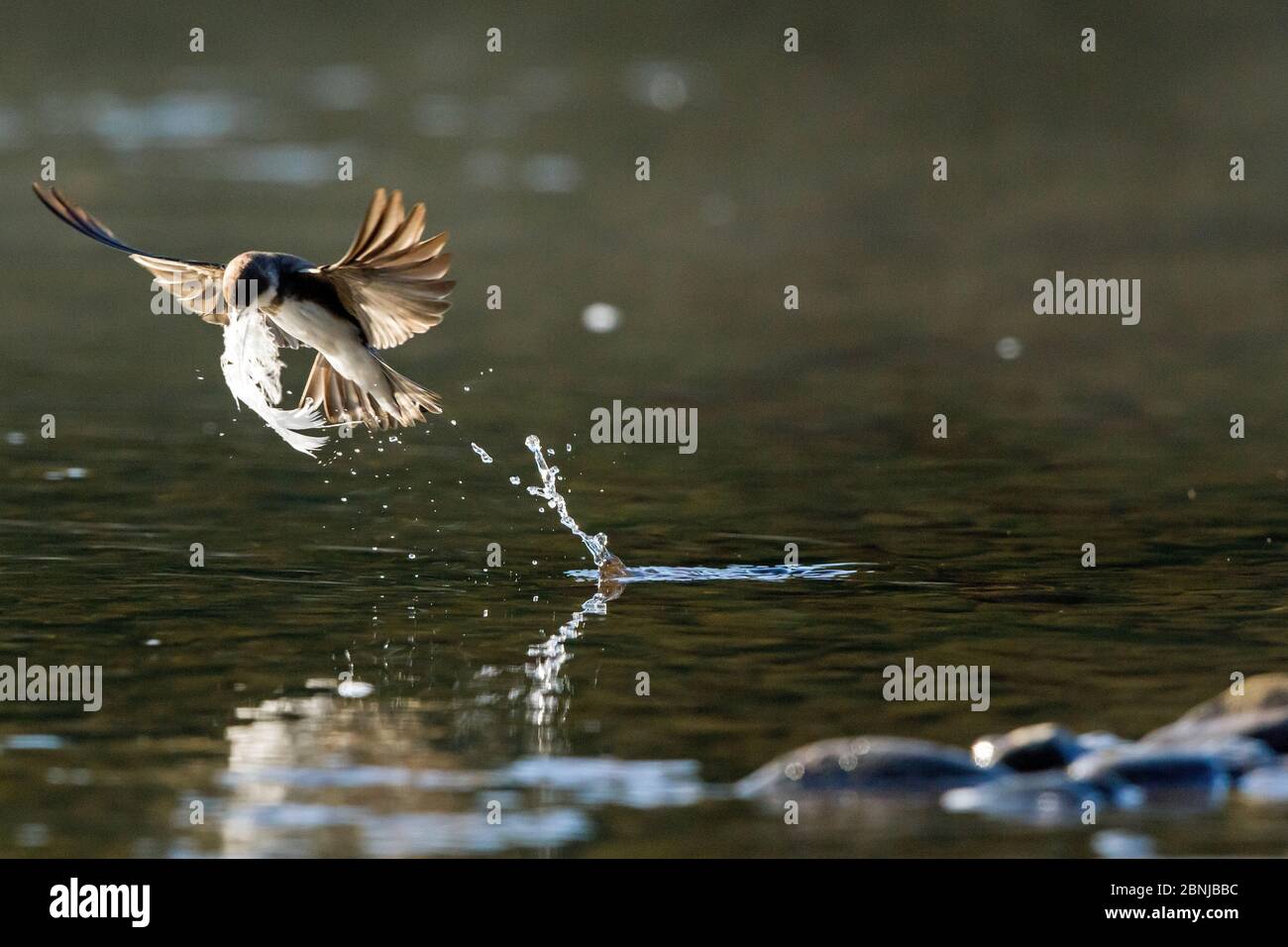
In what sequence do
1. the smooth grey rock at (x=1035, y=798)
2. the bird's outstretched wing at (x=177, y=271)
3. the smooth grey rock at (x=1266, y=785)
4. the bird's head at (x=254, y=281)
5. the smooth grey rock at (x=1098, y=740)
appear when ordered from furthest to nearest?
the bird's outstretched wing at (x=177, y=271) < the bird's head at (x=254, y=281) < the smooth grey rock at (x=1098, y=740) < the smooth grey rock at (x=1266, y=785) < the smooth grey rock at (x=1035, y=798)

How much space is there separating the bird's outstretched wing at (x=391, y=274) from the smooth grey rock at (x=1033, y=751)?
176 inches

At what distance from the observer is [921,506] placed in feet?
61.4

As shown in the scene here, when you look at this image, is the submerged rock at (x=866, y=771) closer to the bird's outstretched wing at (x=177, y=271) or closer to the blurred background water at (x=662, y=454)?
the blurred background water at (x=662, y=454)

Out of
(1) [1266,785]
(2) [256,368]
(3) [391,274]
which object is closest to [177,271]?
(2) [256,368]

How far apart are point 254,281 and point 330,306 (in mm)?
665

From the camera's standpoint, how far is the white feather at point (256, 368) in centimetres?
1512

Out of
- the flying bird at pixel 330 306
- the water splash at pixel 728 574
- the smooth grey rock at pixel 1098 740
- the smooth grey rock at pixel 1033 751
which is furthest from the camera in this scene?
the water splash at pixel 728 574

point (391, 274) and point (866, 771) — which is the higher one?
point (391, 274)

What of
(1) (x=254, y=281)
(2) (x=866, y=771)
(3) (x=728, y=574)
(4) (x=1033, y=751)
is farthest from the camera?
(3) (x=728, y=574)

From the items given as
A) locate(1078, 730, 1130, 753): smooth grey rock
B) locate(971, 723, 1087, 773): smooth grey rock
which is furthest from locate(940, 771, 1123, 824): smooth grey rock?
locate(1078, 730, 1130, 753): smooth grey rock

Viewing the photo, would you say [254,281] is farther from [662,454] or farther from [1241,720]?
[662,454]

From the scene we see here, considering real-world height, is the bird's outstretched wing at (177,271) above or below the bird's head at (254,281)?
above

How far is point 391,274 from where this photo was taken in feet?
47.9

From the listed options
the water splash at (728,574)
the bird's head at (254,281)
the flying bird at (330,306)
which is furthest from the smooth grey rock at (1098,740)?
the bird's head at (254,281)
